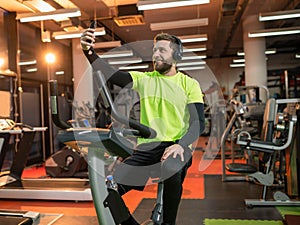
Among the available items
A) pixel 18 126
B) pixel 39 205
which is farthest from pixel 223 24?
pixel 39 205

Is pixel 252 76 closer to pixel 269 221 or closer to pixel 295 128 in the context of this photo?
pixel 295 128

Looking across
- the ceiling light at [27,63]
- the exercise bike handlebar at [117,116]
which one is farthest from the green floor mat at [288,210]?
the ceiling light at [27,63]

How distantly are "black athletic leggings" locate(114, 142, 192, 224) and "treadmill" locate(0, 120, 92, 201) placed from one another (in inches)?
82.8

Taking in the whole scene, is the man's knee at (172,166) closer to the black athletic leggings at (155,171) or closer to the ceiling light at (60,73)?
the black athletic leggings at (155,171)

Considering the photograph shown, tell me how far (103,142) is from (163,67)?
27.9 inches

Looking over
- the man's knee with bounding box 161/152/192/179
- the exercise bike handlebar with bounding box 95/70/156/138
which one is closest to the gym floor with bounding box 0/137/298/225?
the man's knee with bounding box 161/152/192/179

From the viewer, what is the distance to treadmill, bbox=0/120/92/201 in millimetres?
3680

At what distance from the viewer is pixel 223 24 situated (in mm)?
7785

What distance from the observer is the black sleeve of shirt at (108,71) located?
145cm

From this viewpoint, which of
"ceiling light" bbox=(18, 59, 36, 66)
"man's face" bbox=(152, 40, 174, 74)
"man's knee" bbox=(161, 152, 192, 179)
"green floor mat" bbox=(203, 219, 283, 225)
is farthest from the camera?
"ceiling light" bbox=(18, 59, 36, 66)

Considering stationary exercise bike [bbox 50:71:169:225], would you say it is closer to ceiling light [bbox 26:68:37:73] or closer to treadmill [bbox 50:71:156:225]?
treadmill [bbox 50:71:156:225]

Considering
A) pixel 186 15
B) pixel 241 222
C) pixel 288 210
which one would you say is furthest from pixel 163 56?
pixel 186 15

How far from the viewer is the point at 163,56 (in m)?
1.73

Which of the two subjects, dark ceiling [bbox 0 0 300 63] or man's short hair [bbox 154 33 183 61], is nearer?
man's short hair [bbox 154 33 183 61]
